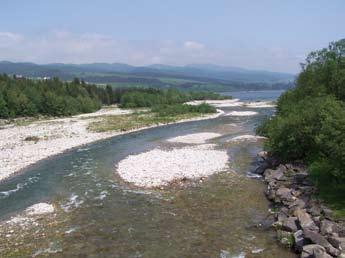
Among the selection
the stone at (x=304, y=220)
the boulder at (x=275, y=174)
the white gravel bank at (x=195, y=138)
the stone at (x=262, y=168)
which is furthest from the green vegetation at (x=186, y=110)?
the stone at (x=304, y=220)

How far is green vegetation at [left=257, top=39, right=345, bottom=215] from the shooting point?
2566 cm

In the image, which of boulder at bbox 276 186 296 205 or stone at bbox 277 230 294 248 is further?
boulder at bbox 276 186 296 205

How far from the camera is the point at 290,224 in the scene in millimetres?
21469

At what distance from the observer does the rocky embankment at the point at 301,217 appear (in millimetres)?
18250

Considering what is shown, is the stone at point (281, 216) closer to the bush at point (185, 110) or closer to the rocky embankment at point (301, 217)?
the rocky embankment at point (301, 217)

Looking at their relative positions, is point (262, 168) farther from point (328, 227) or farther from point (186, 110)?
point (186, 110)

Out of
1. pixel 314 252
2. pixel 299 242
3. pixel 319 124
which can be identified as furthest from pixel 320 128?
pixel 314 252

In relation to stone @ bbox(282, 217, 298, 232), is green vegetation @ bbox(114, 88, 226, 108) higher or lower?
lower

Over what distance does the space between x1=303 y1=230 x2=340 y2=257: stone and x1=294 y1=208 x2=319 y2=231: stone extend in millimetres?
1009

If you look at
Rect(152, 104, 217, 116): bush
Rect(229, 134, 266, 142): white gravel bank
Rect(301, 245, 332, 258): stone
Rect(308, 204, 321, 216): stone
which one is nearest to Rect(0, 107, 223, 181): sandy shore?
Rect(229, 134, 266, 142): white gravel bank

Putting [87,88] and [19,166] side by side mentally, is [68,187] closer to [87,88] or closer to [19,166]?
[19,166]

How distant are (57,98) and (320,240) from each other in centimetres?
9749

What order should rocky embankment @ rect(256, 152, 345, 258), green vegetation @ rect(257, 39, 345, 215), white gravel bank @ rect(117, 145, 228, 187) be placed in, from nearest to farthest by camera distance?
rocky embankment @ rect(256, 152, 345, 258) → green vegetation @ rect(257, 39, 345, 215) → white gravel bank @ rect(117, 145, 228, 187)

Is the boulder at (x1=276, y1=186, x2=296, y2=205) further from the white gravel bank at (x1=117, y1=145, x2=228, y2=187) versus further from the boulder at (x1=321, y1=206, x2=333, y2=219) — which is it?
the white gravel bank at (x1=117, y1=145, x2=228, y2=187)
